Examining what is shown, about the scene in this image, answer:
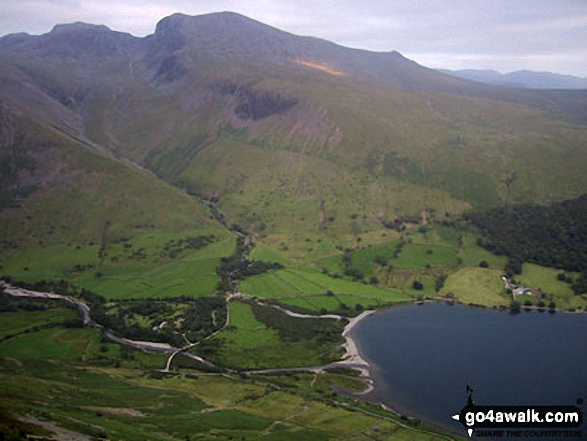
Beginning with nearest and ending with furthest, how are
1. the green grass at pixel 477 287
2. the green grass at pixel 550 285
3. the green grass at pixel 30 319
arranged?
the green grass at pixel 30 319 → the green grass at pixel 550 285 → the green grass at pixel 477 287

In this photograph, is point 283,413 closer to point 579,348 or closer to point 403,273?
point 579,348

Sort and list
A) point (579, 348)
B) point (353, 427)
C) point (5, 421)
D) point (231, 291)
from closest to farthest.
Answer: point (5, 421) → point (353, 427) → point (579, 348) → point (231, 291)

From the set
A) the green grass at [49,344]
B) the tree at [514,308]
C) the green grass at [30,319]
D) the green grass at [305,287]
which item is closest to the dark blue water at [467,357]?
the tree at [514,308]

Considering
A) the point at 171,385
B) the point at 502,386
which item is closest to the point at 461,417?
the point at 502,386

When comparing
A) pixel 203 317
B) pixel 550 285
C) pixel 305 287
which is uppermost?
pixel 550 285

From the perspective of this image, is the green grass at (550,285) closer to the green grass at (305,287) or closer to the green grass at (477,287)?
the green grass at (477,287)

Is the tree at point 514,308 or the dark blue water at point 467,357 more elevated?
the tree at point 514,308

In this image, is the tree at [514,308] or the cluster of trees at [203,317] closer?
the cluster of trees at [203,317]

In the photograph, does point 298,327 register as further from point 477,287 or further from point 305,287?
point 477,287

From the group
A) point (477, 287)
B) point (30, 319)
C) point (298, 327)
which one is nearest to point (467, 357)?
point (298, 327)
